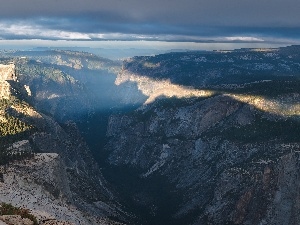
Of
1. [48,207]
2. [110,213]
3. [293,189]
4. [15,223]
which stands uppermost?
[15,223]

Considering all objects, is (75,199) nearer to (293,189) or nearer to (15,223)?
(293,189)

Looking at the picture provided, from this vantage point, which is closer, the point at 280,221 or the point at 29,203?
the point at 29,203

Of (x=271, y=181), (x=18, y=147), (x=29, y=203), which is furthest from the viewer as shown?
(x=271, y=181)

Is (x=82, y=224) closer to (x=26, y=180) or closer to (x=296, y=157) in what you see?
(x=26, y=180)

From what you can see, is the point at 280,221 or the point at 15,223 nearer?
the point at 15,223

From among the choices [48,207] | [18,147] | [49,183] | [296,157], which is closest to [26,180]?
[49,183]

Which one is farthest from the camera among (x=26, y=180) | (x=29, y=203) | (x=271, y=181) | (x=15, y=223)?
(x=271, y=181)

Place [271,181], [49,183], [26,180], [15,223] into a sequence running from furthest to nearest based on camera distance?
[271,181] < [49,183] < [26,180] < [15,223]

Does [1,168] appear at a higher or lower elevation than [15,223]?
lower

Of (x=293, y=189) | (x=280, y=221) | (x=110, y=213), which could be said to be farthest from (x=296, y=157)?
(x=110, y=213)
